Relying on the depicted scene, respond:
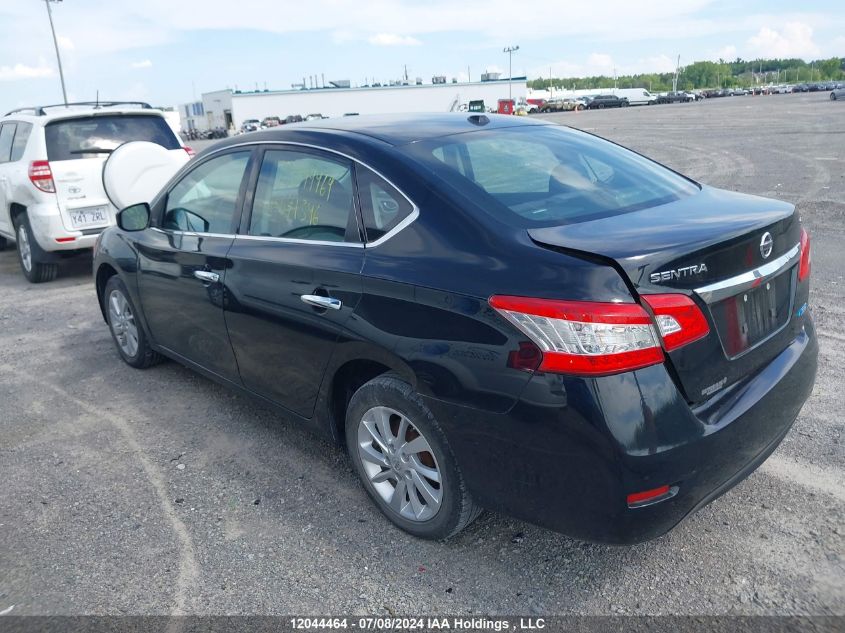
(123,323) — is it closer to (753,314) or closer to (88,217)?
(88,217)

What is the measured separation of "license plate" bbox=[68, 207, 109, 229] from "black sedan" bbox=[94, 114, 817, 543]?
4.81 metres

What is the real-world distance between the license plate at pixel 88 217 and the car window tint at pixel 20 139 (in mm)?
1082

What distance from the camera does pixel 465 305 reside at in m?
2.48

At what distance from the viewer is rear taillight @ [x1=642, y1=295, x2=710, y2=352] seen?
2285 millimetres

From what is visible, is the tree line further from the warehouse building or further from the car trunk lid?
the car trunk lid

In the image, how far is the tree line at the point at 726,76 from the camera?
15350 centimetres

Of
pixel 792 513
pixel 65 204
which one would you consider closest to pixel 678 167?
pixel 65 204

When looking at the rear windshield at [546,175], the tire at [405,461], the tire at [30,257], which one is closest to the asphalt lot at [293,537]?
the tire at [405,461]

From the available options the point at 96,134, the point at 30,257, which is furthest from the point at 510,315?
the point at 30,257

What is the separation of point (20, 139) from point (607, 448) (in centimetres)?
846

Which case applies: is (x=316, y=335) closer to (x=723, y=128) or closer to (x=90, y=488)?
(x=90, y=488)

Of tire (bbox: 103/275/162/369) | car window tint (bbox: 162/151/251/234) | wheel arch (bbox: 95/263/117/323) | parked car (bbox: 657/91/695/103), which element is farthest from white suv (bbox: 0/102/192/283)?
parked car (bbox: 657/91/695/103)

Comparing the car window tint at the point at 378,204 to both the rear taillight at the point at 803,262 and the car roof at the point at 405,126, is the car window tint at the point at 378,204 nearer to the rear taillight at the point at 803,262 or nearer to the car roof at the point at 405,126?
the car roof at the point at 405,126

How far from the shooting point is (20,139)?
834cm
